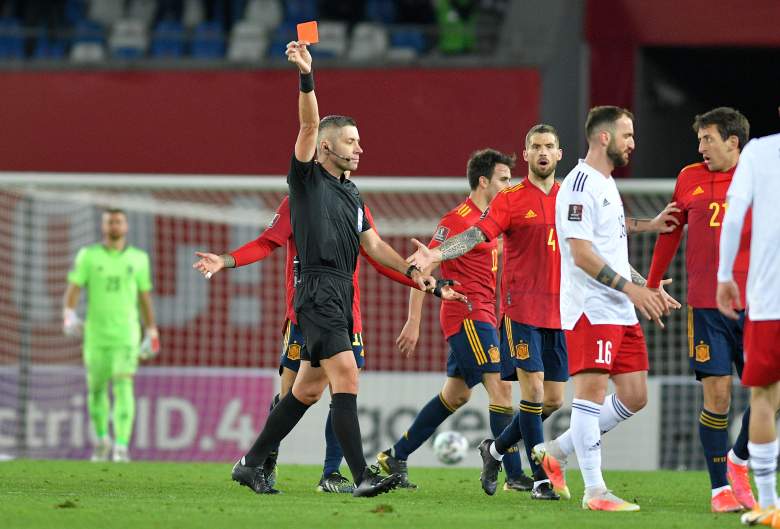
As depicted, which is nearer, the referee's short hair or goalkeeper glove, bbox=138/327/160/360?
the referee's short hair

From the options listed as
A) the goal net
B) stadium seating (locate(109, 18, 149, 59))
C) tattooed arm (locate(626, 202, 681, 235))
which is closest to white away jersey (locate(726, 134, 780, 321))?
tattooed arm (locate(626, 202, 681, 235))

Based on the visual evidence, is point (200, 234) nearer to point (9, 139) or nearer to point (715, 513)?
point (9, 139)

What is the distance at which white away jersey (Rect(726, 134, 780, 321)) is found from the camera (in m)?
6.42

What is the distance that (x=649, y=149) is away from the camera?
1723cm

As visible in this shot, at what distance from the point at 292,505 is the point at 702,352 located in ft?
8.08

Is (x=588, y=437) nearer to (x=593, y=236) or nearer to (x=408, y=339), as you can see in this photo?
(x=593, y=236)

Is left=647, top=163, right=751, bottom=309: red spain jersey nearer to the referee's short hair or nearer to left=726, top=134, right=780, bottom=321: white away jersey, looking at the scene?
left=726, top=134, right=780, bottom=321: white away jersey

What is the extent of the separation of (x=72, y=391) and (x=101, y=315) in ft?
6.62

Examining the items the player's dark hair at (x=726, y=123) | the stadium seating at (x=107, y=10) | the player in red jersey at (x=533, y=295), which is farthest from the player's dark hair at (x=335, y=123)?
the stadium seating at (x=107, y=10)

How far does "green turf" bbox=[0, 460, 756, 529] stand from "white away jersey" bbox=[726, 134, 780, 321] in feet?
3.85

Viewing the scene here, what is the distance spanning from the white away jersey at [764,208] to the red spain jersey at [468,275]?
3.12 m

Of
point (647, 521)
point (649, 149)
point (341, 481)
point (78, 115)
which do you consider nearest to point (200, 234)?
point (78, 115)

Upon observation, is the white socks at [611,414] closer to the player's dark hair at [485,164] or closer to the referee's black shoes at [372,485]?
the referee's black shoes at [372,485]

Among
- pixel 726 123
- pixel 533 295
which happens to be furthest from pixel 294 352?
pixel 726 123
